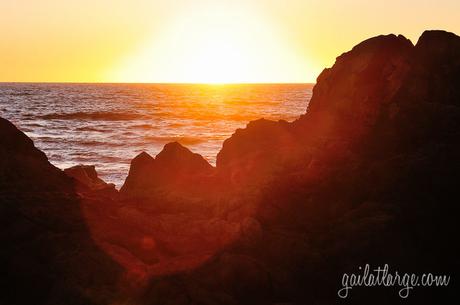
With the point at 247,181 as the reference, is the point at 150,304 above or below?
below

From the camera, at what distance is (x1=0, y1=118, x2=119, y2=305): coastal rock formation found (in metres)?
7.79

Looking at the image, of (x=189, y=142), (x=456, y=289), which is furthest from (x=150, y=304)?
(x=189, y=142)

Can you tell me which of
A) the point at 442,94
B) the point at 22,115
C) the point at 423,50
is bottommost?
the point at 22,115

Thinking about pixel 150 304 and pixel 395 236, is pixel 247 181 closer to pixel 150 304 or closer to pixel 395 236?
pixel 395 236

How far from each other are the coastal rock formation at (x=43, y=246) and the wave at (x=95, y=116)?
217ft

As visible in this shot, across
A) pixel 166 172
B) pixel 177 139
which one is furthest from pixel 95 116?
pixel 166 172

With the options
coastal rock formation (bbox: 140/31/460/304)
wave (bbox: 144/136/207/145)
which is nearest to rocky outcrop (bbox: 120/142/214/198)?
coastal rock formation (bbox: 140/31/460/304)

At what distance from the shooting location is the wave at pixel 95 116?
75062 millimetres

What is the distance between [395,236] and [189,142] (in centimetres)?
3959

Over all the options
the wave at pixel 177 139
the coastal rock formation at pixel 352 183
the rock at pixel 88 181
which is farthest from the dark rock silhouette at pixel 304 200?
the wave at pixel 177 139

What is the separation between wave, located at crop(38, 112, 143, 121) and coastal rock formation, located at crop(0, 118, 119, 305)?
66269 mm

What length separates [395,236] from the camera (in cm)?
905

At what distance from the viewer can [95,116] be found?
78312mm

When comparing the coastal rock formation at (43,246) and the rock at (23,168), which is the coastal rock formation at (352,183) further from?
the rock at (23,168)
